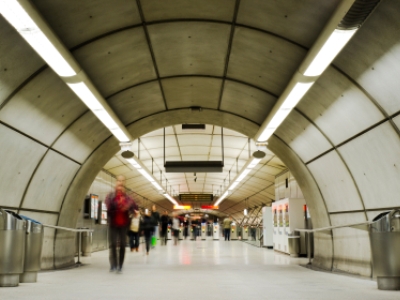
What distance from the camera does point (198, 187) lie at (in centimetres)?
3491

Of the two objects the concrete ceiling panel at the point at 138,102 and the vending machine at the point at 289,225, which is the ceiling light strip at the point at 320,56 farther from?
the vending machine at the point at 289,225

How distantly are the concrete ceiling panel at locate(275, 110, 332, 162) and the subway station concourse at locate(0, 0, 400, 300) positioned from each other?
48mm

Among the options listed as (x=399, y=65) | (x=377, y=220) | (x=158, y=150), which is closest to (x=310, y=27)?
(x=399, y=65)

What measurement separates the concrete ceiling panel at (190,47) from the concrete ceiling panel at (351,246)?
4018mm

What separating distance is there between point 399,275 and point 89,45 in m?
5.52

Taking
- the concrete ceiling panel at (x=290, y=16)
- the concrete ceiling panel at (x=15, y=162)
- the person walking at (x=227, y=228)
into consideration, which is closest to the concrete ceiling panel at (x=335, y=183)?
the concrete ceiling panel at (x=290, y=16)

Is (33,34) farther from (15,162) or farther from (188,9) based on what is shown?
(15,162)

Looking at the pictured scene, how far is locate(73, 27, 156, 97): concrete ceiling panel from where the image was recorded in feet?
22.8

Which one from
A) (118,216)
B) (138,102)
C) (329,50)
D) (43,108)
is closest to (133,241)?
(138,102)

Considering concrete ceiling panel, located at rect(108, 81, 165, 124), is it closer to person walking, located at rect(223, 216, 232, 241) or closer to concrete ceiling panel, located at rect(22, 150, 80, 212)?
concrete ceiling panel, located at rect(22, 150, 80, 212)

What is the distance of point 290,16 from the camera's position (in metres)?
6.22

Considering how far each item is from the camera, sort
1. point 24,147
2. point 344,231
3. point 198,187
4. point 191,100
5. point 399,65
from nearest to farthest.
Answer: point 399,65 → point 24,147 → point 344,231 → point 191,100 → point 198,187

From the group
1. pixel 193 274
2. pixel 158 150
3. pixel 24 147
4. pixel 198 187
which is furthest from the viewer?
pixel 198 187

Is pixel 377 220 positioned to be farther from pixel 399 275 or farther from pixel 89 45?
pixel 89 45
